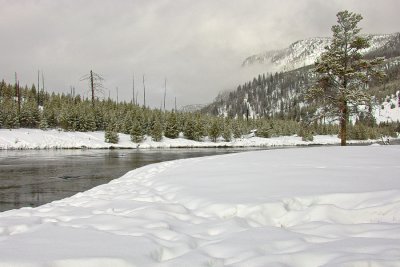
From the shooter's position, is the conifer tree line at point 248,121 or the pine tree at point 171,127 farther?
the pine tree at point 171,127

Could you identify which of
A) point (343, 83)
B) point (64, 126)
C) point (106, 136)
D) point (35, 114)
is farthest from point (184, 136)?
point (343, 83)

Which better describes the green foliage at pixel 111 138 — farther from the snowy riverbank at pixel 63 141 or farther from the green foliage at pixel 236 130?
the green foliage at pixel 236 130

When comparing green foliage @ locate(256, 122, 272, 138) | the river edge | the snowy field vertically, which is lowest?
the snowy field

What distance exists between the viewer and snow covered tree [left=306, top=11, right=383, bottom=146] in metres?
21.4

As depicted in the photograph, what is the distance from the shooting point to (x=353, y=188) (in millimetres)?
6738

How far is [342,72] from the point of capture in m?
21.8

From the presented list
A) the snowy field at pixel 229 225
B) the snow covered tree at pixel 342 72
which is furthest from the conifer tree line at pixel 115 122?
the snowy field at pixel 229 225

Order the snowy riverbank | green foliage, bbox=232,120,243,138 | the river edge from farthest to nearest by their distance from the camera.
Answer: green foliage, bbox=232,120,243,138 < the snowy riverbank < the river edge

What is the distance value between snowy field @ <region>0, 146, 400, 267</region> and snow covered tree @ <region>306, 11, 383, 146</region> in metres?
13.6

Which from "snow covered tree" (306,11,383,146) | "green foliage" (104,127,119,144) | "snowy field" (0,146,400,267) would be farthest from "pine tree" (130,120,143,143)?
"snowy field" (0,146,400,267)

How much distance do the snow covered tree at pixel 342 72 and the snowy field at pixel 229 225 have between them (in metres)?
13.6

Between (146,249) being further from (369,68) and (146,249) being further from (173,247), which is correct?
(369,68)

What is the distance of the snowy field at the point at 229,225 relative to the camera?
11.7 feet

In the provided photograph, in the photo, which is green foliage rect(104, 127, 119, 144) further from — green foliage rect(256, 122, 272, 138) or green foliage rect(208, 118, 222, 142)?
green foliage rect(256, 122, 272, 138)
